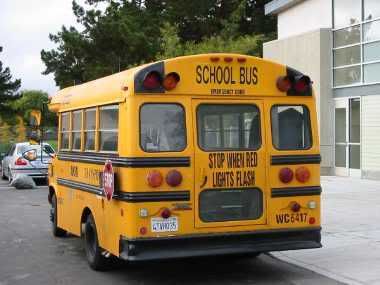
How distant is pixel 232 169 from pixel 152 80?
4.24 feet

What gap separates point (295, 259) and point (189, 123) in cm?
265

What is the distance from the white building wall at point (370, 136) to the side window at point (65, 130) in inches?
500

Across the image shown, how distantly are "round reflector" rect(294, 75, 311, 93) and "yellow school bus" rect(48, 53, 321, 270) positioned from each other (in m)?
0.01

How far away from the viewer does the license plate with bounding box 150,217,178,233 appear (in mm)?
7203

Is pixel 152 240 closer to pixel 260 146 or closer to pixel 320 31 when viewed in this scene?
pixel 260 146

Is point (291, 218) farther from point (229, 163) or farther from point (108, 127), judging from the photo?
point (108, 127)

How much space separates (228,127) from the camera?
7.68 meters

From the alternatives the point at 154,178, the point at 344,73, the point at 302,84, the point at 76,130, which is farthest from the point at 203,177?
the point at 344,73

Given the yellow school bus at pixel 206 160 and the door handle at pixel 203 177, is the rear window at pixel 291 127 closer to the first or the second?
the yellow school bus at pixel 206 160

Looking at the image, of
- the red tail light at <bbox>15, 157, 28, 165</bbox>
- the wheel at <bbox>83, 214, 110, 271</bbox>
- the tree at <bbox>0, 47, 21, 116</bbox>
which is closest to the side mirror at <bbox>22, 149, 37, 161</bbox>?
the red tail light at <bbox>15, 157, 28, 165</bbox>

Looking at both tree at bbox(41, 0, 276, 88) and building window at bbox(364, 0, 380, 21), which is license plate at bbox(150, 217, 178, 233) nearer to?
building window at bbox(364, 0, 380, 21)

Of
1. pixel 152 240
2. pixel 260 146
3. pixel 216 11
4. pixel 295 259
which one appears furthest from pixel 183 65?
pixel 216 11

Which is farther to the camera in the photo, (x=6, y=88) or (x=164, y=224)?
(x=6, y=88)

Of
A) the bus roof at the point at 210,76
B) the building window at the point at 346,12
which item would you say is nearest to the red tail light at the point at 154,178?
the bus roof at the point at 210,76
